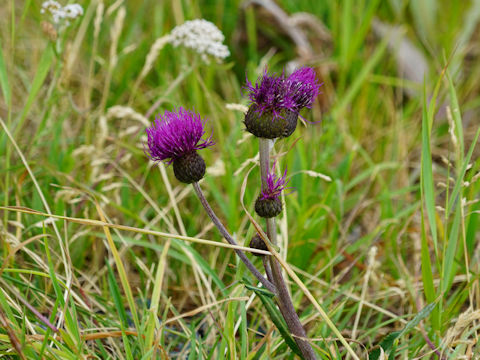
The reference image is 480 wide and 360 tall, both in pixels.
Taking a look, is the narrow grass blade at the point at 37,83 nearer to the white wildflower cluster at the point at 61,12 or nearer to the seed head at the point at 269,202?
the white wildflower cluster at the point at 61,12

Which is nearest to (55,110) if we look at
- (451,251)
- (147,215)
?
(147,215)

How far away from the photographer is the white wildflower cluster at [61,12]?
2146 mm

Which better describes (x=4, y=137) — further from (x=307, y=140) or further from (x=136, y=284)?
(x=307, y=140)

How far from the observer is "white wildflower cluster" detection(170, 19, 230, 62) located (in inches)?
93.6

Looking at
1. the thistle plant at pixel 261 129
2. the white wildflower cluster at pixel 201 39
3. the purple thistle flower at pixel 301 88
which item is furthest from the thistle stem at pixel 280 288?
the white wildflower cluster at pixel 201 39

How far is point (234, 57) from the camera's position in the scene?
3633 mm

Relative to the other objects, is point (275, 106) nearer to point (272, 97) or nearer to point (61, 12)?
point (272, 97)

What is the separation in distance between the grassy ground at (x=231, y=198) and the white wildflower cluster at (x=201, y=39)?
0.40ft

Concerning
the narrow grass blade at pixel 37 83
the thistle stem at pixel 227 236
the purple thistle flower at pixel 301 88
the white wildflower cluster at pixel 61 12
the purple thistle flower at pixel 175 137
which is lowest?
the thistle stem at pixel 227 236

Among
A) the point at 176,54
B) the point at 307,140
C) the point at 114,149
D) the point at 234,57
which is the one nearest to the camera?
the point at 114,149

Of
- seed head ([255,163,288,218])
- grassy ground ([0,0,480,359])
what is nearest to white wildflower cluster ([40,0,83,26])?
grassy ground ([0,0,480,359])

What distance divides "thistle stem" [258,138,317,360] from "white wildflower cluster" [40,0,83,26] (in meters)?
1.23

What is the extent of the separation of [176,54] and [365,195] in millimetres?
1409

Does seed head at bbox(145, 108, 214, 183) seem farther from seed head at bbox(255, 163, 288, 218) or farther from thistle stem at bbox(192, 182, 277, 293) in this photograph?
seed head at bbox(255, 163, 288, 218)
